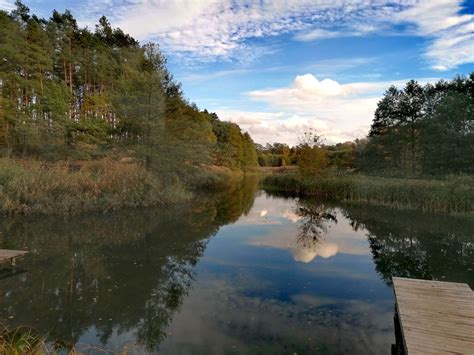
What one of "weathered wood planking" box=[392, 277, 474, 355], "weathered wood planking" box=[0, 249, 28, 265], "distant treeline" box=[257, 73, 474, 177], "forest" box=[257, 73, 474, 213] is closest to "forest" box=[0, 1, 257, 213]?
"weathered wood planking" box=[0, 249, 28, 265]

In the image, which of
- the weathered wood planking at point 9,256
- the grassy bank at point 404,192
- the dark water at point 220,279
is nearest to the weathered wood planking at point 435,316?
the dark water at point 220,279

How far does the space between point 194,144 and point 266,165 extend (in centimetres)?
6071

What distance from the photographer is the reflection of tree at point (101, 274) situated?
576cm

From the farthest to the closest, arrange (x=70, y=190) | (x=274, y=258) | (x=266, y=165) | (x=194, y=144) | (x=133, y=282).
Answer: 1. (x=266, y=165)
2. (x=194, y=144)
3. (x=70, y=190)
4. (x=274, y=258)
5. (x=133, y=282)

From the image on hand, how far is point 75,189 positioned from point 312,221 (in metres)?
11.8

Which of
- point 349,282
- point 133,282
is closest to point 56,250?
point 133,282

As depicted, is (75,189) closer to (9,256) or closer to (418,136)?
(9,256)

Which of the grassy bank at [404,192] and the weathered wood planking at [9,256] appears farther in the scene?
the grassy bank at [404,192]

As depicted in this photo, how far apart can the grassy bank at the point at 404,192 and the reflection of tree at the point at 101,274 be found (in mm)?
11022

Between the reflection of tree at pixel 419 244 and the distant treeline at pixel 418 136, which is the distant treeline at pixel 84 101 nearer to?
the distant treeline at pixel 418 136

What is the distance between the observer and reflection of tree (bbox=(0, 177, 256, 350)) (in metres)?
5.76

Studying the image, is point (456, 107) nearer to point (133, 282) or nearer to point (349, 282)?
point (349, 282)

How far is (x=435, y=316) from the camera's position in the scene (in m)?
4.82

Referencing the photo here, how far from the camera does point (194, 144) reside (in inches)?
1033
